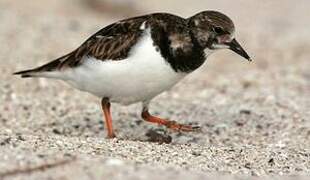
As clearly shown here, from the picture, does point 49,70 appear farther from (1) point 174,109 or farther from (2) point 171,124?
(1) point 174,109

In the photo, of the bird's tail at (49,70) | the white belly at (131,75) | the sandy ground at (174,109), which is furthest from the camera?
the bird's tail at (49,70)

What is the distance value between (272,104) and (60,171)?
3586mm

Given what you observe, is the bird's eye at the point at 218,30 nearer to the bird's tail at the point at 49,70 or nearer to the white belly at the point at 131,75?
the white belly at the point at 131,75

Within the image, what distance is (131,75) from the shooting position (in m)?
5.07

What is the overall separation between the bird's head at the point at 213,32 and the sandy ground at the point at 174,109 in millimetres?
691

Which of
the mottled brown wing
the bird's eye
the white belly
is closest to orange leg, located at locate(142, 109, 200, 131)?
the white belly

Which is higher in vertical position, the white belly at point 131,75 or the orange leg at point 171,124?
the white belly at point 131,75

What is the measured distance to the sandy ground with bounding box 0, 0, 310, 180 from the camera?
166 inches

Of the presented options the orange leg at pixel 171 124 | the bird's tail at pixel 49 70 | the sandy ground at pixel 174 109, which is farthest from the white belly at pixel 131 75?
the orange leg at pixel 171 124

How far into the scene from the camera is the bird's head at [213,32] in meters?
5.22

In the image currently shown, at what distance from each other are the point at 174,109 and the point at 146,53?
78.9 inches

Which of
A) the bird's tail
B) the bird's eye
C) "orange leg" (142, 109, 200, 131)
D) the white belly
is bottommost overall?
"orange leg" (142, 109, 200, 131)

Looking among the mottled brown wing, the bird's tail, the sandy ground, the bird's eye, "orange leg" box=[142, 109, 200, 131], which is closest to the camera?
the sandy ground

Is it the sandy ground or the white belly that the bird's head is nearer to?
the white belly
